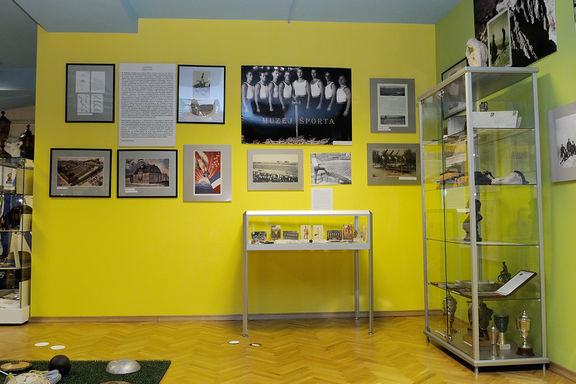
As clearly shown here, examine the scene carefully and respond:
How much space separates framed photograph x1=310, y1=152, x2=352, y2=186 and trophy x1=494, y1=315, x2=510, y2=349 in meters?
2.39

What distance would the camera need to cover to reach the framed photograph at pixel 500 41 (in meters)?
4.21

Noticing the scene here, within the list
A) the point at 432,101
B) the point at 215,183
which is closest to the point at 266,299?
the point at 215,183

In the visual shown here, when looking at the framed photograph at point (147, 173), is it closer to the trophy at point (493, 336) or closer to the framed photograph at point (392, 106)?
the framed photograph at point (392, 106)

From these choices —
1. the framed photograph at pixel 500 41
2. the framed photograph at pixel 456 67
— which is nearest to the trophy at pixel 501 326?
the framed photograph at pixel 500 41

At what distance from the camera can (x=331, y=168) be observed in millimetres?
5625

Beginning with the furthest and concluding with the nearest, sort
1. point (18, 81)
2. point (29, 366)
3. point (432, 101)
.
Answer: point (18, 81), point (432, 101), point (29, 366)

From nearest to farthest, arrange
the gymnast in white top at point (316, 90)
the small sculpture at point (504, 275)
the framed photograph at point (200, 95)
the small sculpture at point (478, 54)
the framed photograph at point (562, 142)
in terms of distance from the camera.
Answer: the framed photograph at point (562, 142), the small sculpture at point (504, 275), the small sculpture at point (478, 54), the framed photograph at point (200, 95), the gymnast in white top at point (316, 90)

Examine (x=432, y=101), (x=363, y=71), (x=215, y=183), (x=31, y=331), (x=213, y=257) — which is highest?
(x=363, y=71)

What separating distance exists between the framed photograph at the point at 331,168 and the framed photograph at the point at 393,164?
0.93 feet

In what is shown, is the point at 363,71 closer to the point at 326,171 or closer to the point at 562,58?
the point at 326,171

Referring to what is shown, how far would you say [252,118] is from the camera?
5.57m

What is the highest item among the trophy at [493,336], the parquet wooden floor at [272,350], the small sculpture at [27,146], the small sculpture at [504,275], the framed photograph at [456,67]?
the framed photograph at [456,67]

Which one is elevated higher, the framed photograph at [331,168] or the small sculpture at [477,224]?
the framed photograph at [331,168]

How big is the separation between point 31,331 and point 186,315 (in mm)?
1607
